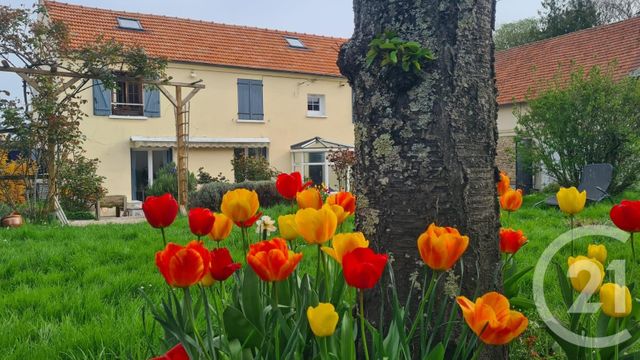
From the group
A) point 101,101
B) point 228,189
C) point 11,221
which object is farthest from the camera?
point 101,101

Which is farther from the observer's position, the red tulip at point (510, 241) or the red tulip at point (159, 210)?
the red tulip at point (510, 241)

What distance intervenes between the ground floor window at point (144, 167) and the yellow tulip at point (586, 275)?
1627 cm

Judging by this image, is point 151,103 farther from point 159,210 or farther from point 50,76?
point 159,210

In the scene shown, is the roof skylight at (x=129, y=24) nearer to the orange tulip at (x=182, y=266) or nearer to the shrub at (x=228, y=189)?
the shrub at (x=228, y=189)

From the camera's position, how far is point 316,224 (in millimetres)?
1376

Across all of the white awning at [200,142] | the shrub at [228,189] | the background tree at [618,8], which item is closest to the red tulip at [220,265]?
the shrub at [228,189]

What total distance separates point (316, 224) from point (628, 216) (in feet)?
3.15

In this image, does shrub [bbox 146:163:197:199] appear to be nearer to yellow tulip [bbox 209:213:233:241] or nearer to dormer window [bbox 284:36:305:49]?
dormer window [bbox 284:36:305:49]

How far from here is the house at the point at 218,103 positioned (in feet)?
54.8

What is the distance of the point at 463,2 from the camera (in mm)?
1693

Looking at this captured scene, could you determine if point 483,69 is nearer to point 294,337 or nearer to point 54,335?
point 294,337

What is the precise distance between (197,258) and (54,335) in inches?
67.1

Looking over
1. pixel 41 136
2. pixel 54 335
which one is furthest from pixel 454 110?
pixel 41 136

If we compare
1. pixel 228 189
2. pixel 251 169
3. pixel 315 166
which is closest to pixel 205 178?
pixel 251 169
